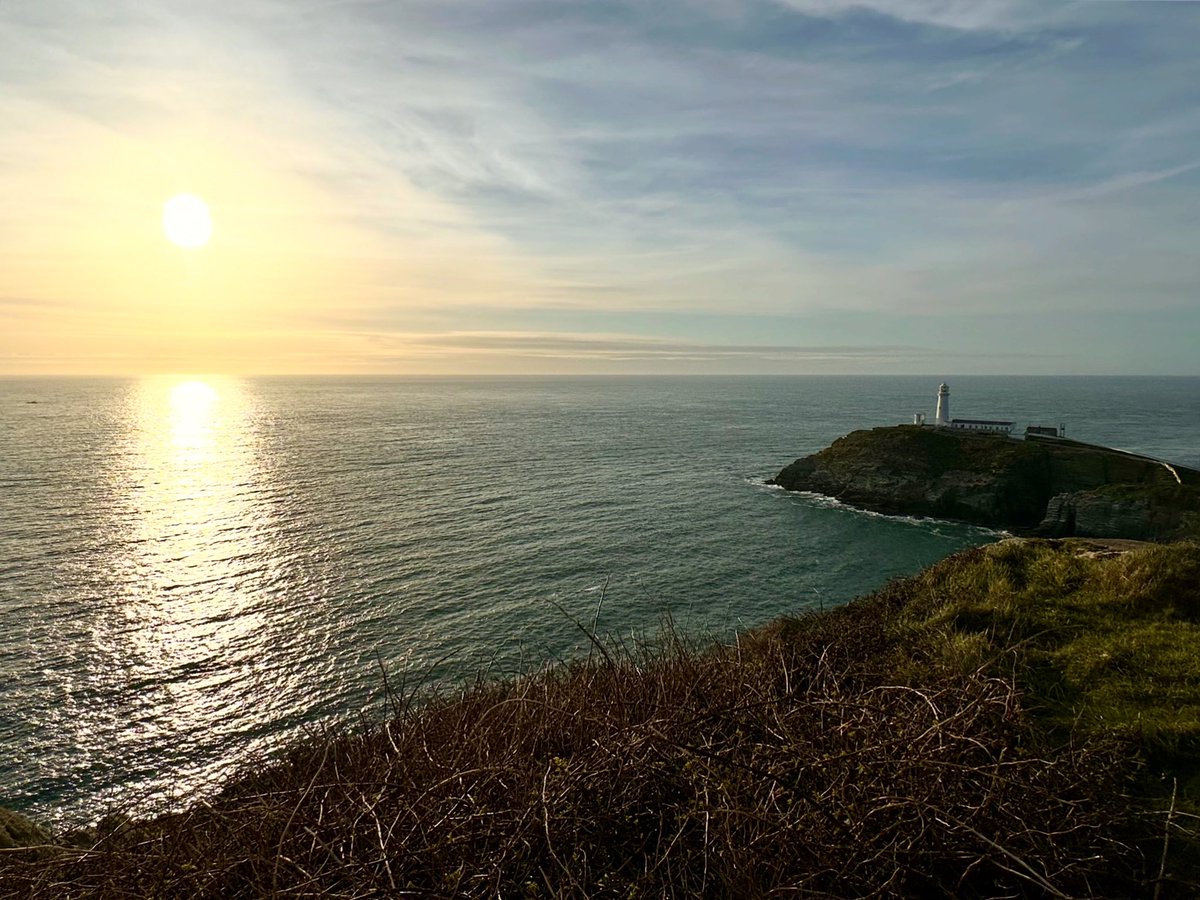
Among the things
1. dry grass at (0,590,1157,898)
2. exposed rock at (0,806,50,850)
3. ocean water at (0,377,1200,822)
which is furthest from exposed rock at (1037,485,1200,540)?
exposed rock at (0,806,50,850)

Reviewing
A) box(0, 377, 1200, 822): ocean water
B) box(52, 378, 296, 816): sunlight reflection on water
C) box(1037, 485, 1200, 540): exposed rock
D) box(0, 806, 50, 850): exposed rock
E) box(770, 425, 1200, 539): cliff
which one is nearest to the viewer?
box(0, 806, 50, 850): exposed rock

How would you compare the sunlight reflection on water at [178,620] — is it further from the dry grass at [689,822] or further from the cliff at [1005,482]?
the cliff at [1005,482]

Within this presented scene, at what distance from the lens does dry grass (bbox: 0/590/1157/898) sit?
4738 millimetres

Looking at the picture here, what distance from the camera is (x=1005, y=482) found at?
155 feet

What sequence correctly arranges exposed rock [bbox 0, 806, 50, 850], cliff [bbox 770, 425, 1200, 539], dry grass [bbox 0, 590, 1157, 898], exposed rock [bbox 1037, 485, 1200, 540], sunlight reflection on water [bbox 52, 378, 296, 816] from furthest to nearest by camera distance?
cliff [bbox 770, 425, 1200, 539]
exposed rock [bbox 1037, 485, 1200, 540]
sunlight reflection on water [bbox 52, 378, 296, 816]
exposed rock [bbox 0, 806, 50, 850]
dry grass [bbox 0, 590, 1157, 898]

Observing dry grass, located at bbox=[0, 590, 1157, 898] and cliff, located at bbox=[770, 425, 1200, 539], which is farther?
cliff, located at bbox=[770, 425, 1200, 539]

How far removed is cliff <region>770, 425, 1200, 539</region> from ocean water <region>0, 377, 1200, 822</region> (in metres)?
4.29

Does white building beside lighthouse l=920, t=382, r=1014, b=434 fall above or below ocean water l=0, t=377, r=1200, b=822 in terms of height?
above

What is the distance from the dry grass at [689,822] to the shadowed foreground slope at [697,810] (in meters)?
0.02

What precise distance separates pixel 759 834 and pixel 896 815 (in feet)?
3.89

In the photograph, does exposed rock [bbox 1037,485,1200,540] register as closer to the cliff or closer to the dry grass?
the cliff

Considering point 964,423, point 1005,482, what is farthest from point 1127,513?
point 964,423

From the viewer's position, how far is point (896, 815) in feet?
16.7

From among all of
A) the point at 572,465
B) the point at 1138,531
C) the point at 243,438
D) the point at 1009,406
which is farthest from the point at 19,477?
the point at 1009,406
